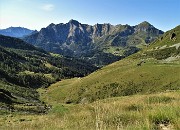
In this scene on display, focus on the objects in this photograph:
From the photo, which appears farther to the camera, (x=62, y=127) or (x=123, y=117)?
(x=123, y=117)

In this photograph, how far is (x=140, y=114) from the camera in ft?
36.0

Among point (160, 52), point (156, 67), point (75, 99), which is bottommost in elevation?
point (75, 99)

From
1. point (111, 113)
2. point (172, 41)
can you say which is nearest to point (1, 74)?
point (172, 41)

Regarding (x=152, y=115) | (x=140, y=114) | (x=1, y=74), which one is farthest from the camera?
(x=1, y=74)

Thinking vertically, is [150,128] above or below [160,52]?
below

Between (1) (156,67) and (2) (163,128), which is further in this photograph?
(1) (156,67)

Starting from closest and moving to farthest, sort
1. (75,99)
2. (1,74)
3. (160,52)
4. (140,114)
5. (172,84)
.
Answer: (140,114) < (172,84) < (75,99) < (160,52) < (1,74)

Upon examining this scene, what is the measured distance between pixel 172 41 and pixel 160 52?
22.8 m

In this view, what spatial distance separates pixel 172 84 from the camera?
98.7 m

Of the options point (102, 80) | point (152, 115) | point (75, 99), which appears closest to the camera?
point (152, 115)

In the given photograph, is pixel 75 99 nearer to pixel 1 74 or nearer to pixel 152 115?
pixel 1 74

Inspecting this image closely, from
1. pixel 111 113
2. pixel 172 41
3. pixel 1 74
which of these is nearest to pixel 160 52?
pixel 172 41

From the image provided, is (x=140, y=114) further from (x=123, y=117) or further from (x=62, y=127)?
(x=62, y=127)

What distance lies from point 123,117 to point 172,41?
183 m
